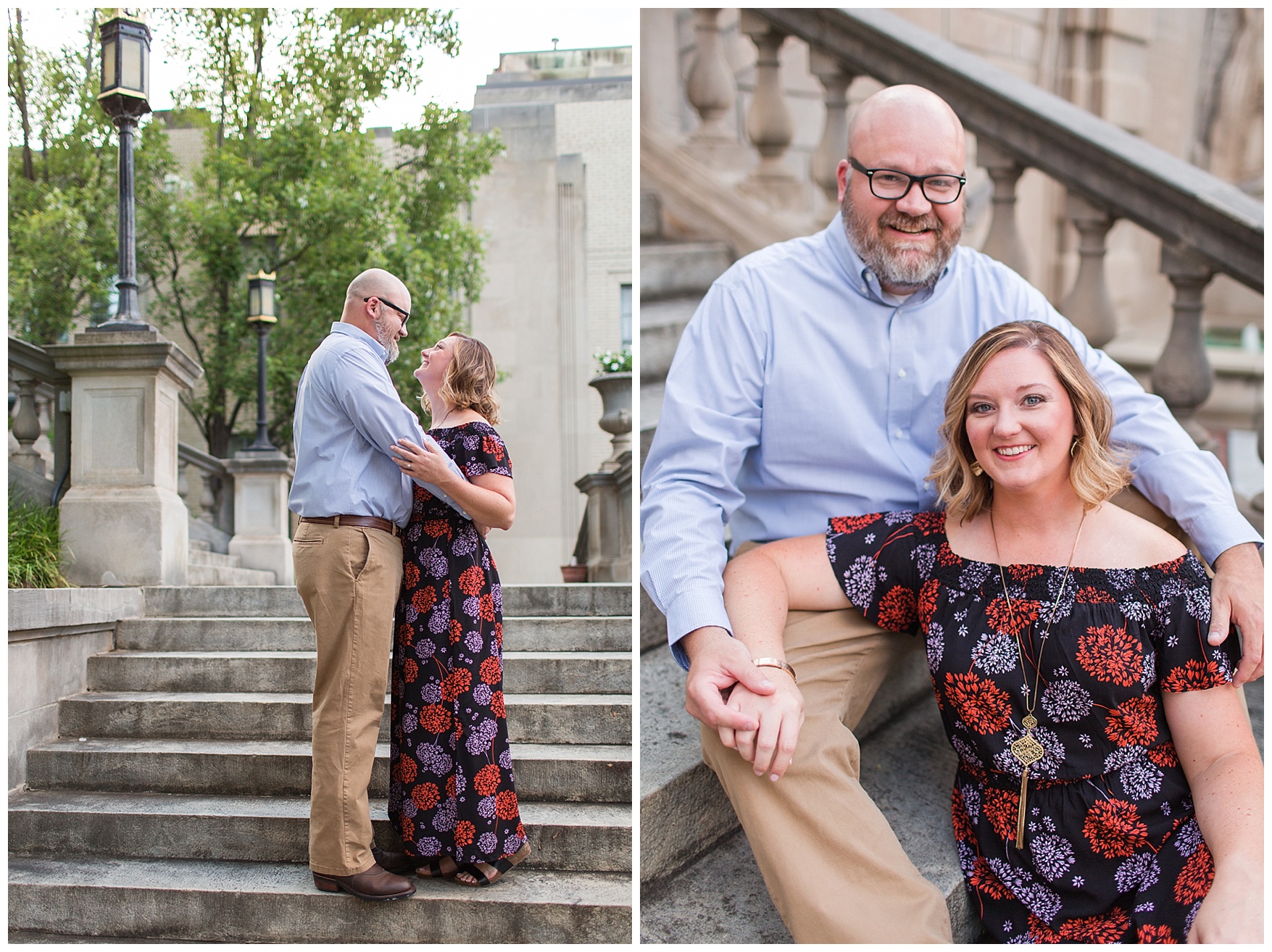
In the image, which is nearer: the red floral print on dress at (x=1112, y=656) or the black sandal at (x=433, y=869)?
the red floral print on dress at (x=1112, y=656)

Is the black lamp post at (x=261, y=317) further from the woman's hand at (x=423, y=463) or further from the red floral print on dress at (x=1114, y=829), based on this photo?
the red floral print on dress at (x=1114, y=829)

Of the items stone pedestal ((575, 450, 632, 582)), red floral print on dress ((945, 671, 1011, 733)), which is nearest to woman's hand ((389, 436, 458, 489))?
red floral print on dress ((945, 671, 1011, 733))

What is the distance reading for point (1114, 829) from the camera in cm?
187

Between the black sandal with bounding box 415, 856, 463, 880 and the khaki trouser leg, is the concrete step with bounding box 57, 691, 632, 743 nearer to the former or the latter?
the black sandal with bounding box 415, 856, 463, 880

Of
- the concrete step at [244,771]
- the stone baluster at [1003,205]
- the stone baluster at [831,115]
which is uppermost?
the stone baluster at [831,115]

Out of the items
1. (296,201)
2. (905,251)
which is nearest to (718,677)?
(905,251)

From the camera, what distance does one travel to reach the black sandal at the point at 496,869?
2.69 m

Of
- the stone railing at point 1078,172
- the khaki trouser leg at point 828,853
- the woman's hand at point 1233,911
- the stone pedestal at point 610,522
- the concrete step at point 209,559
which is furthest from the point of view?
the concrete step at point 209,559

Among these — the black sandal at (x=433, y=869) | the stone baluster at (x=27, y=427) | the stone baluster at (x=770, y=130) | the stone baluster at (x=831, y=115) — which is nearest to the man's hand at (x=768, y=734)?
the black sandal at (x=433, y=869)

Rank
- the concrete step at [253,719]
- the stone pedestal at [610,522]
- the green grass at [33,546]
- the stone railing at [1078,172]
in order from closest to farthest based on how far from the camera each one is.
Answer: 1. the stone railing at [1078,172]
2. the concrete step at [253,719]
3. the green grass at [33,546]
4. the stone pedestal at [610,522]

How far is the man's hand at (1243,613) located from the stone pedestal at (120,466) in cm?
420

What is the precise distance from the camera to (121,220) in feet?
16.5

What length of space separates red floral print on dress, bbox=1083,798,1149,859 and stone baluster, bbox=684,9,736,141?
12.4ft

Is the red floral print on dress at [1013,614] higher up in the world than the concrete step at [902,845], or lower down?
higher up
